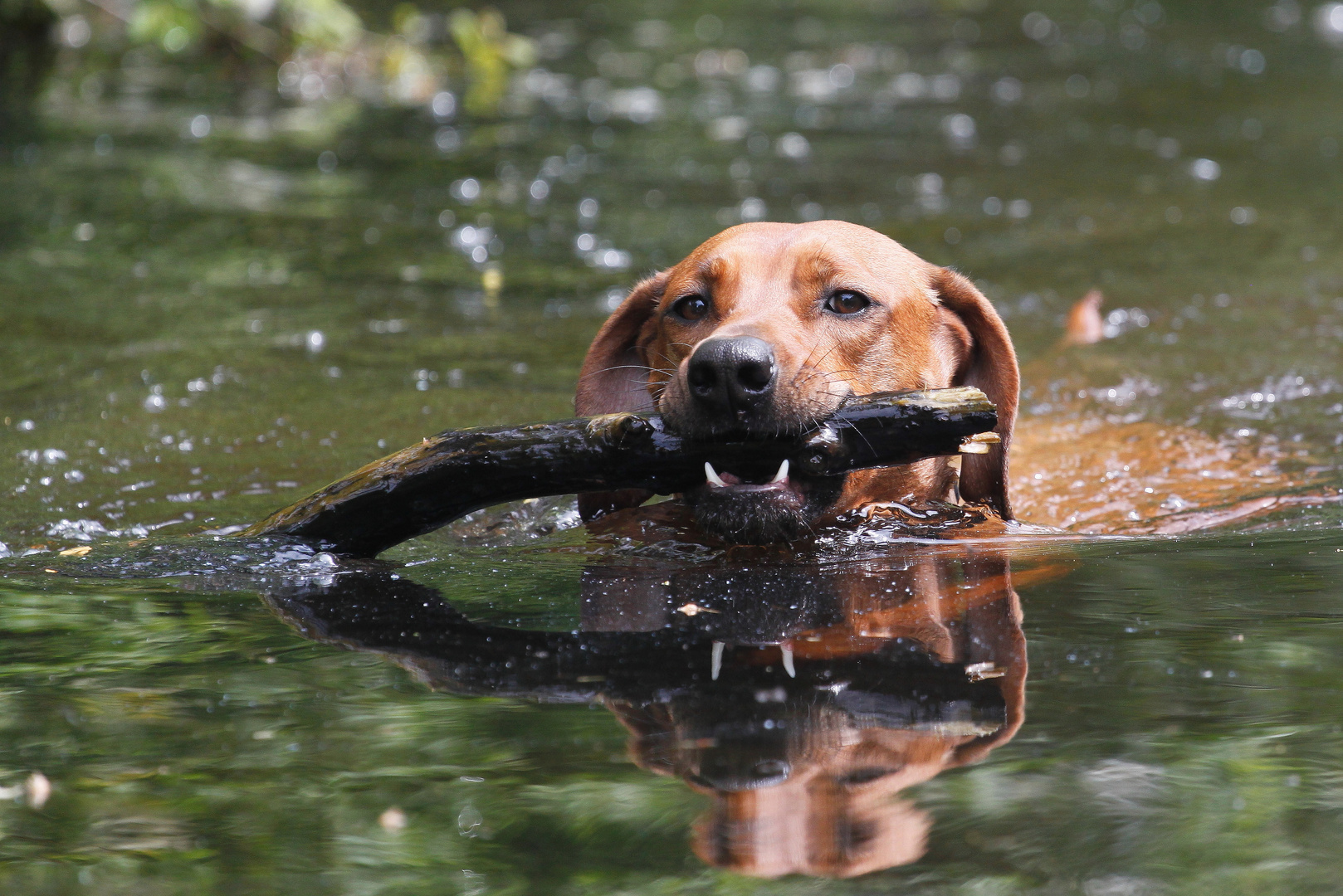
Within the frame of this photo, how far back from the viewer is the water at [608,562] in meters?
2.36

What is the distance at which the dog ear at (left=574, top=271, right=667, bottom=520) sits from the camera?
193 inches

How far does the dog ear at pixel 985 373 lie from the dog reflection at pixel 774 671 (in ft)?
2.42

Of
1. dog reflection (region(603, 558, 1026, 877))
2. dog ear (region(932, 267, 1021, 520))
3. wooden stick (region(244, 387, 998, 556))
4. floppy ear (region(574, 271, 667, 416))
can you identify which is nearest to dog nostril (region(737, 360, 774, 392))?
wooden stick (region(244, 387, 998, 556))

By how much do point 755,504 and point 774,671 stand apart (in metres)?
0.91

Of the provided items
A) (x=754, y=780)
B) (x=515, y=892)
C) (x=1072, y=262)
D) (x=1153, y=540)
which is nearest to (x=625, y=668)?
(x=754, y=780)

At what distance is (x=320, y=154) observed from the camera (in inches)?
461

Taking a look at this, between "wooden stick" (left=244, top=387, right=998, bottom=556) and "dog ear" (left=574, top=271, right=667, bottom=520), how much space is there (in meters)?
1.14

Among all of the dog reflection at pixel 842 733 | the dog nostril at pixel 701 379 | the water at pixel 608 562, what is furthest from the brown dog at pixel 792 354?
the dog reflection at pixel 842 733

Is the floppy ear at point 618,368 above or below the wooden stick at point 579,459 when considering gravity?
above

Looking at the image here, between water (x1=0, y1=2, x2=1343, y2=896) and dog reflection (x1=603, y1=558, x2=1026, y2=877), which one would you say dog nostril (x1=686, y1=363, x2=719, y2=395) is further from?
dog reflection (x1=603, y1=558, x2=1026, y2=877)

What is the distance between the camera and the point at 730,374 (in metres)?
3.61

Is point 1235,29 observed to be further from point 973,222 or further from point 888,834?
point 888,834

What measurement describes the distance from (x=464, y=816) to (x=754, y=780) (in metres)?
0.49

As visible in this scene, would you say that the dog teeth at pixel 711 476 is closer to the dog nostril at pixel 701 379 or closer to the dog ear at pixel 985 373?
the dog nostril at pixel 701 379
